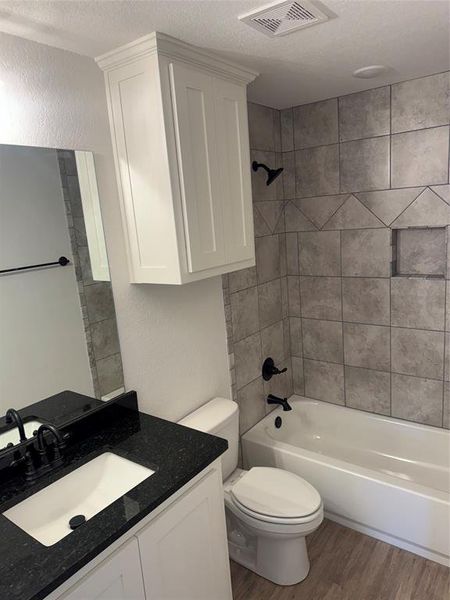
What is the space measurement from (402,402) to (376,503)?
71cm

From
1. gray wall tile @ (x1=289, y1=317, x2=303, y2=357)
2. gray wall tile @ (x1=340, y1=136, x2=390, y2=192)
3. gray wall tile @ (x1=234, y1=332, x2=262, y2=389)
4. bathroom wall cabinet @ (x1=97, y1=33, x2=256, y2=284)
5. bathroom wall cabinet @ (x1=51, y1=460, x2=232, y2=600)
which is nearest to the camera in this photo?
bathroom wall cabinet @ (x1=51, y1=460, x2=232, y2=600)

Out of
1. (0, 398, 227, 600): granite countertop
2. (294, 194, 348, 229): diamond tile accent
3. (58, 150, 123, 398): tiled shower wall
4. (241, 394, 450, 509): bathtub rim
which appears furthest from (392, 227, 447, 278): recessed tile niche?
(58, 150, 123, 398): tiled shower wall

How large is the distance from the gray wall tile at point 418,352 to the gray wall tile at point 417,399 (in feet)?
0.17

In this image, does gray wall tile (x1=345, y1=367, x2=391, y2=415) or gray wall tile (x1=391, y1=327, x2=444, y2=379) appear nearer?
gray wall tile (x1=391, y1=327, x2=444, y2=379)

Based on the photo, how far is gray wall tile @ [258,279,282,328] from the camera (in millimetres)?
2697

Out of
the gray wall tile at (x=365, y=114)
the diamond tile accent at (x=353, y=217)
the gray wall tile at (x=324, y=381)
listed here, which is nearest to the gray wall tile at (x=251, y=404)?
the gray wall tile at (x=324, y=381)

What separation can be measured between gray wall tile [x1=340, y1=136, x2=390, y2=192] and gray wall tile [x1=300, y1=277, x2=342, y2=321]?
23.7 inches

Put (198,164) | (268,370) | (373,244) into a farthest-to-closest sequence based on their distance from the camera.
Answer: (268,370), (373,244), (198,164)

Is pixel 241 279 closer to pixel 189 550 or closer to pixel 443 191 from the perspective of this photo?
pixel 443 191

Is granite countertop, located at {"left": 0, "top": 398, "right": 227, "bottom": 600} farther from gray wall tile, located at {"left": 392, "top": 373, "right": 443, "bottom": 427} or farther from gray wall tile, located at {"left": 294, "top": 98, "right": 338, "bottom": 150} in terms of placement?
gray wall tile, located at {"left": 294, "top": 98, "right": 338, "bottom": 150}

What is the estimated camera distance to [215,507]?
5.15 feet

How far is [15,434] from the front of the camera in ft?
4.94

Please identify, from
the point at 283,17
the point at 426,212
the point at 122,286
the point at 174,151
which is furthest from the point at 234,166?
the point at 426,212

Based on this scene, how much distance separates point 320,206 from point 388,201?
16.8 inches
